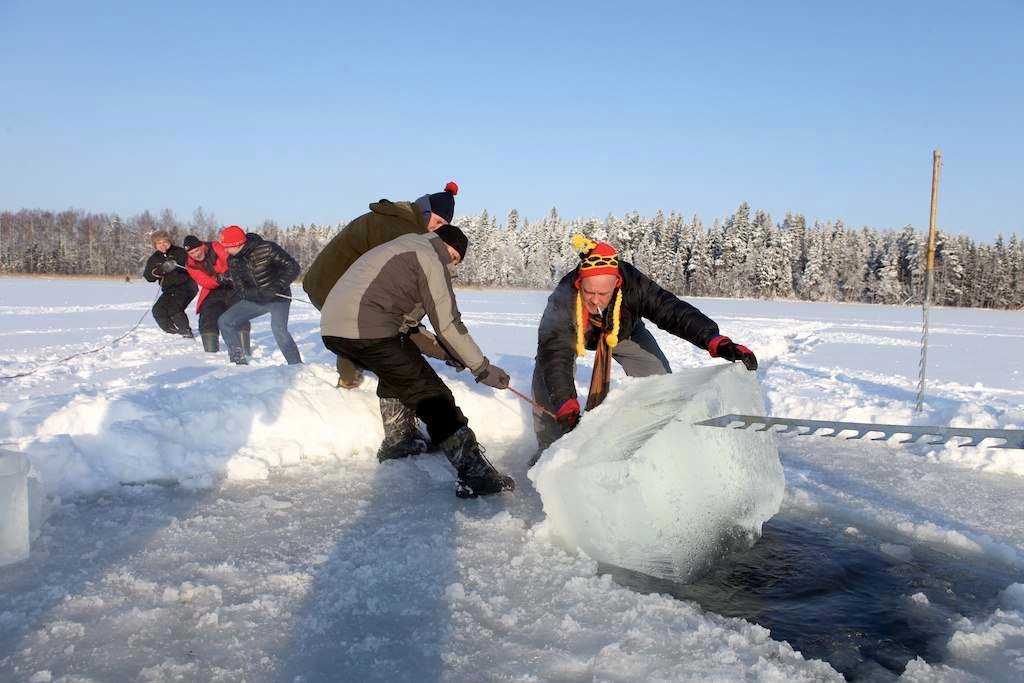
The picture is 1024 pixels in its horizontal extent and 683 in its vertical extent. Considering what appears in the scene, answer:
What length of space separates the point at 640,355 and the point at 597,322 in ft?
2.68

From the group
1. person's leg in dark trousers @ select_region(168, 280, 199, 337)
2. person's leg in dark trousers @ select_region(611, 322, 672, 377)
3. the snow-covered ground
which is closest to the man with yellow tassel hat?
person's leg in dark trousers @ select_region(611, 322, 672, 377)

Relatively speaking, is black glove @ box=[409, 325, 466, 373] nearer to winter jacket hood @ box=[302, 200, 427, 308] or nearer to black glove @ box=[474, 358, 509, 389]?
winter jacket hood @ box=[302, 200, 427, 308]

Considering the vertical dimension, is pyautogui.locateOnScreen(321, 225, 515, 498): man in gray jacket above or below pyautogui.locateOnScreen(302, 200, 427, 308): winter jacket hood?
below

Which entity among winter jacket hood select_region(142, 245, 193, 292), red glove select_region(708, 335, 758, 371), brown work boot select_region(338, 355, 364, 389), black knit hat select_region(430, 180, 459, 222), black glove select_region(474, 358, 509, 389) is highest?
black knit hat select_region(430, 180, 459, 222)

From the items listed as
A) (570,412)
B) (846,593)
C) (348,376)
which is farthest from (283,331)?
(846,593)

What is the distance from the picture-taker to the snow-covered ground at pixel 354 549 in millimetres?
2158

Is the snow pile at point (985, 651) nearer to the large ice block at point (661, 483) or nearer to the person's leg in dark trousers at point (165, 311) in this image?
the large ice block at point (661, 483)

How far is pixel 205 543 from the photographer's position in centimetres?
299

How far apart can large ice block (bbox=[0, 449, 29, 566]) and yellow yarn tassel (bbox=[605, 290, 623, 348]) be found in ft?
10.2

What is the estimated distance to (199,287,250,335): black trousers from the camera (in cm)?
951

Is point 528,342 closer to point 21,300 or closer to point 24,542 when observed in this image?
point 24,542

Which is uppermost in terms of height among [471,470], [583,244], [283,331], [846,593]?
[583,244]

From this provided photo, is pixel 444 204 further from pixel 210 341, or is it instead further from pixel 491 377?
pixel 210 341

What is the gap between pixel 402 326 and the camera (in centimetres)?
411
